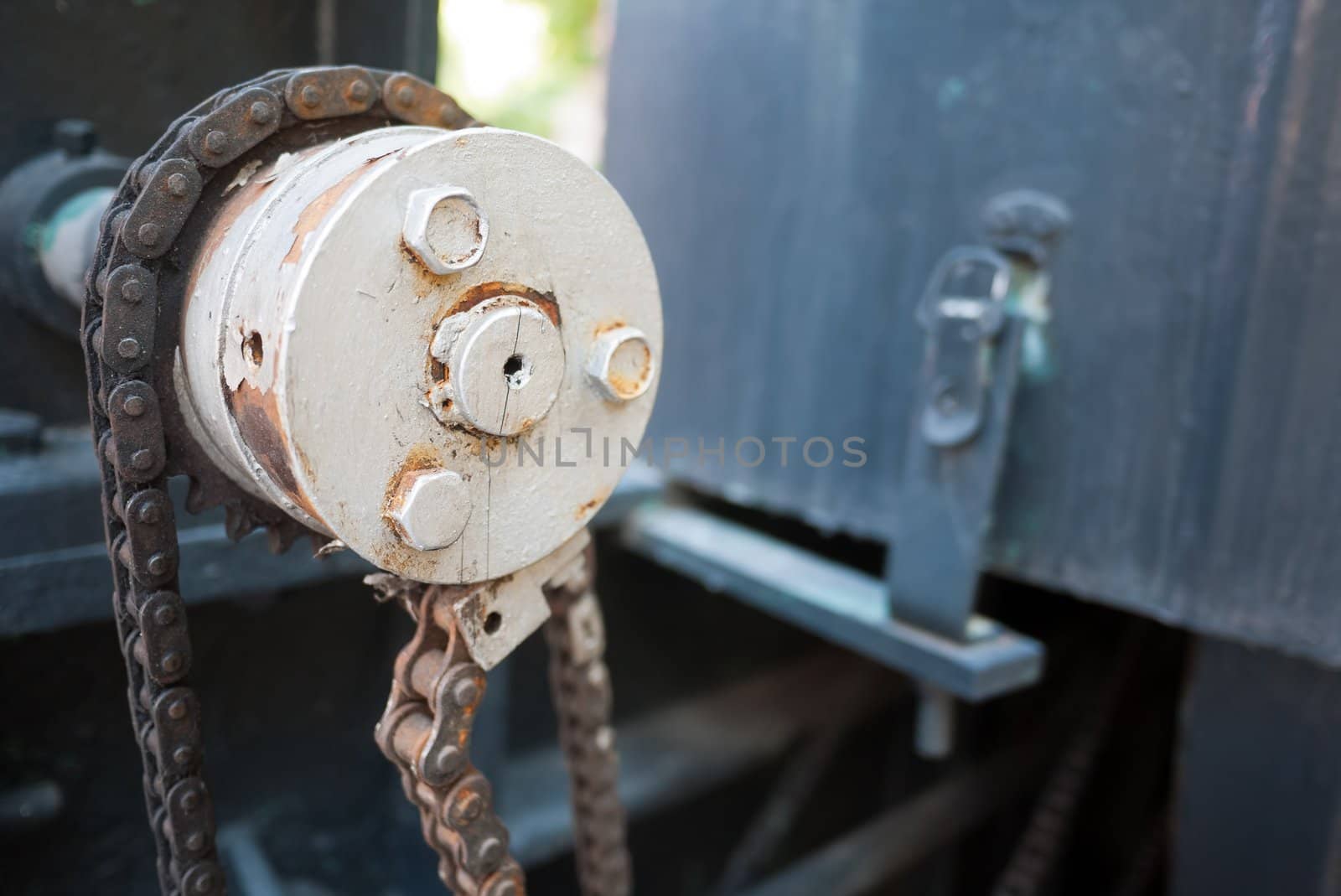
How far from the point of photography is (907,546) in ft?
5.50

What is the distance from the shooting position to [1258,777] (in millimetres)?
1691

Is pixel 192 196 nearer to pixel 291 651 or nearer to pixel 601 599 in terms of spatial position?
pixel 291 651

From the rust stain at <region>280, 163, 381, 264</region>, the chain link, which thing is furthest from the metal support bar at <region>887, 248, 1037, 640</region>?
the rust stain at <region>280, 163, 381, 264</region>

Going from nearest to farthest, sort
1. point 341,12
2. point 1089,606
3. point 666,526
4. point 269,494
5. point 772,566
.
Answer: point 269,494 < point 341,12 < point 772,566 < point 666,526 < point 1089,606

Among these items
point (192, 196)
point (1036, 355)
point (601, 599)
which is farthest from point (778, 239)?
point (192, 196)

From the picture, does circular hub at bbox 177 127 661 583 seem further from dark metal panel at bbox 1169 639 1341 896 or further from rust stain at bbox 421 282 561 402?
dark metal panel at bbox 1169 639 1341 896

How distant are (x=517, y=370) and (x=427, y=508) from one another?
0.13 m

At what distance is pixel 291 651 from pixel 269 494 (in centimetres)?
93

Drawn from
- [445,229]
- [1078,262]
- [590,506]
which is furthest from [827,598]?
A: [445,229]

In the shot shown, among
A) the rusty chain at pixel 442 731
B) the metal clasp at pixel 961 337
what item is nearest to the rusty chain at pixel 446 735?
the rusty chain at pixel 442 731

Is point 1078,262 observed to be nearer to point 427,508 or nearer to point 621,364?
point 621,364

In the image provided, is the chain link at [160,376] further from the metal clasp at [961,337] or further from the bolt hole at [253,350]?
the metal clasp at [961,337]

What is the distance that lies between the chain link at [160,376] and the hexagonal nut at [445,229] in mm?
230

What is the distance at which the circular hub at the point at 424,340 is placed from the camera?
2.28 feet
